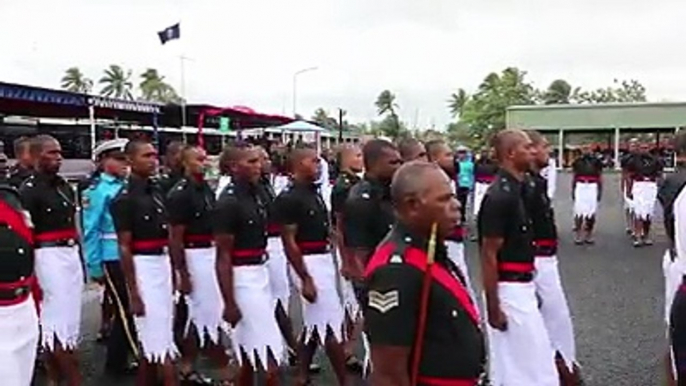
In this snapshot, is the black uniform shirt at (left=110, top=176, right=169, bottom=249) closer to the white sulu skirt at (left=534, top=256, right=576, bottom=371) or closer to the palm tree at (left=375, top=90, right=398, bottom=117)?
the white sulu skirt at (left=534, top=256, right=576, bottom=371)

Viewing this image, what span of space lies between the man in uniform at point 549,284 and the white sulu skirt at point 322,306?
155cm

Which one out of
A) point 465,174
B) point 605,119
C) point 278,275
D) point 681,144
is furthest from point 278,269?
point 605,119

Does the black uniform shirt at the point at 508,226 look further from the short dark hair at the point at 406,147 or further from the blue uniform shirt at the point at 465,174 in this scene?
the blue uniform shirt at the point at 465,174

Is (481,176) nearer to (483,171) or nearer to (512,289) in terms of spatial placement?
(483,171)

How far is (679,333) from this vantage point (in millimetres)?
3951

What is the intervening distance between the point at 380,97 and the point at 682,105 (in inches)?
1950

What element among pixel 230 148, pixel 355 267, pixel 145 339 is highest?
pixel 230 148

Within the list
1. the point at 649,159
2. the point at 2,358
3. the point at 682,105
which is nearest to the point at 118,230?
the point at 2,358

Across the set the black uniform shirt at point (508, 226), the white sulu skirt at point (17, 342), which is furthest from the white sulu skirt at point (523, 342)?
the white sulu skirt at point (17, 342)

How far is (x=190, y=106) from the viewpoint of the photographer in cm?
2902

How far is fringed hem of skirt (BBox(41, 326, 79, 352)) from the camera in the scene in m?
5.86

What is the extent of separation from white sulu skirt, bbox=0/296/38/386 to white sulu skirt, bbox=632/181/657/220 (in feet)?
38.6

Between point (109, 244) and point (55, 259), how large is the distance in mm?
1150

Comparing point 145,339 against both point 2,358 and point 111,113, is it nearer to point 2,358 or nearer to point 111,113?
point 2,358
